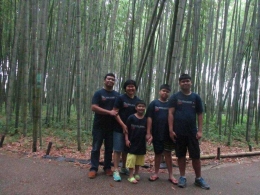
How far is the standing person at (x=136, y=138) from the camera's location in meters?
3.29

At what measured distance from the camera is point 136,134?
3.33 m

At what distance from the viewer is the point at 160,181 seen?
3.35 m

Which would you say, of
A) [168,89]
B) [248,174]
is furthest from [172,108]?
[248,174]

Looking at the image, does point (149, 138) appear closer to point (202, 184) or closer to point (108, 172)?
point (108, 172)

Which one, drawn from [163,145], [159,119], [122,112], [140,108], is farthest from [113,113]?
[163,145]

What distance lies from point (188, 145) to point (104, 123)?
114 cm

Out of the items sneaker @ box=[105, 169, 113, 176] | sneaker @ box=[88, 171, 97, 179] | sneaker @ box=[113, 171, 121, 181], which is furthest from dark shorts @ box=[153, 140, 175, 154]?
sneaker @ box=[88, 171, 97, 179]

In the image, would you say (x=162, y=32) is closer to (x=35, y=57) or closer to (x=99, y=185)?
(x=35, y=57)

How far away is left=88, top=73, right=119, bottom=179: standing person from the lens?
342 centimetres

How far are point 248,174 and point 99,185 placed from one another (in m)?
2.40

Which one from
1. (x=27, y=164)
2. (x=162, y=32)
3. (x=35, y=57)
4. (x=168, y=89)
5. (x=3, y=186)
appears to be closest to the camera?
(x=3, y=186)

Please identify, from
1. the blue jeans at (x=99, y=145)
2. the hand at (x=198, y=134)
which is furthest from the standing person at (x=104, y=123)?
the hand at (x=198, y=134)

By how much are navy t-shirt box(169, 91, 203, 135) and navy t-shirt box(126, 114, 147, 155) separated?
0.43 meters

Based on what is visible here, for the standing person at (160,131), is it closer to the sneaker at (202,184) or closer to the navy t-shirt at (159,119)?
the navy t-shirt at (159,119)
